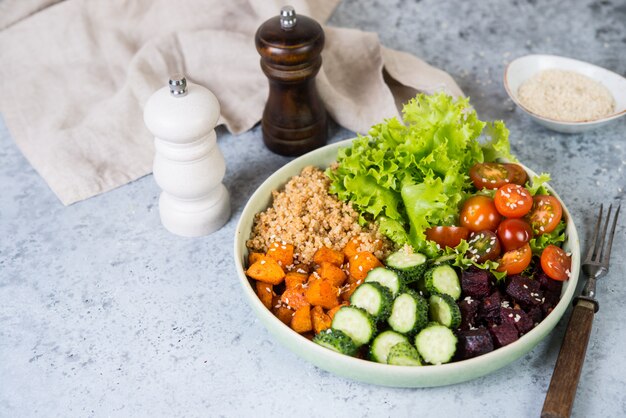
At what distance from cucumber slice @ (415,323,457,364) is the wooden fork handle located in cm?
21

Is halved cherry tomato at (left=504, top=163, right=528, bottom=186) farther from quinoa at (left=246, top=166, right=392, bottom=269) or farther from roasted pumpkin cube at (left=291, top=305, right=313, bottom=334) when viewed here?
roasted pumpkin cube at (left=291, top=305, right=313, bottom=334)

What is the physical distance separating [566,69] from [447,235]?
99 centimetres

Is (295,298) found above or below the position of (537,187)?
below

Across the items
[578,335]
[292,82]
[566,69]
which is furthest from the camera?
[566,69]

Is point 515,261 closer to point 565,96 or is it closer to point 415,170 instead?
point 415,170

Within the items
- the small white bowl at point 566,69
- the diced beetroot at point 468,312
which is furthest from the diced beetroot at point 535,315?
the small white bowl at point 566,69

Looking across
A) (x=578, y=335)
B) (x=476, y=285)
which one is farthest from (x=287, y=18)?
(x=578, y=335)

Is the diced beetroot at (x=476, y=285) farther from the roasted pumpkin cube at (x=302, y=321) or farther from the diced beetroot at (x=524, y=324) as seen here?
the roasted pumpkin cube at (x=302, y=321)

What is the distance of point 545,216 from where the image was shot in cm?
170

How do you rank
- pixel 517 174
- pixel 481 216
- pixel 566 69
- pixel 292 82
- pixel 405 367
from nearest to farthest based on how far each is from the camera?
pixel 405 367 → pixel 481 216 → pixel 517 174 → pixel 292 82 → pixel 566 69

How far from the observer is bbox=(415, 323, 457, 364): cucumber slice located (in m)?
1.42

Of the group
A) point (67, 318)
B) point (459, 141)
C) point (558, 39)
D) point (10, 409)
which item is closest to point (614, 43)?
point (558, 39)

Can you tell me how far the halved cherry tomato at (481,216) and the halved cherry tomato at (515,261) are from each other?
11 cm

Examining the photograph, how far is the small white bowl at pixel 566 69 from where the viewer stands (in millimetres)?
2119
